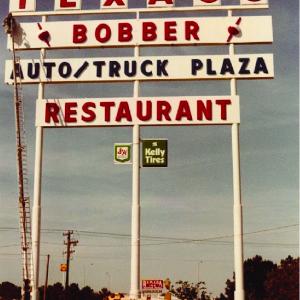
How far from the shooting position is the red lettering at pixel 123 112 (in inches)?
815

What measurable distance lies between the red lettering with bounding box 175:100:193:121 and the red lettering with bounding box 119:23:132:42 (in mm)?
3673

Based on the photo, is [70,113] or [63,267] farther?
[63,267]

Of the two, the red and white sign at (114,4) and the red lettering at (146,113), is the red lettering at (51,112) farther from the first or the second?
the red and white sign at (114,4)

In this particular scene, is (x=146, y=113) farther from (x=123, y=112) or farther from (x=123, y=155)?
(x=123, y=155)

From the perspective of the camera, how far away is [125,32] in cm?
2138

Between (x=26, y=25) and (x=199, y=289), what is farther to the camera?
(x=199, y=289)

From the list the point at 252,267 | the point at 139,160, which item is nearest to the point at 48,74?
the point at 139,160

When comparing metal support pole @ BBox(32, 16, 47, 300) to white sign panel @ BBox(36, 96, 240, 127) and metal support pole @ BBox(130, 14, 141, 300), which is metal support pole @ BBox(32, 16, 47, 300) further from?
metal support pole @ BBox(130, 14, 141, 300)

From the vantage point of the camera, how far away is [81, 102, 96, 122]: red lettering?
2086 centimetres

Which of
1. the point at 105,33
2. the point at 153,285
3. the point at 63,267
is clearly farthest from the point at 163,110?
the point at 63,267

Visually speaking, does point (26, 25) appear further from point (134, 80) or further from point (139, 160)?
point (139, 160)

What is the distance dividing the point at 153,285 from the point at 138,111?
7.36 metres

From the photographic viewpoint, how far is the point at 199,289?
11588 cm

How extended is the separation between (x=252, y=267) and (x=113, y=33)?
2937 inches
